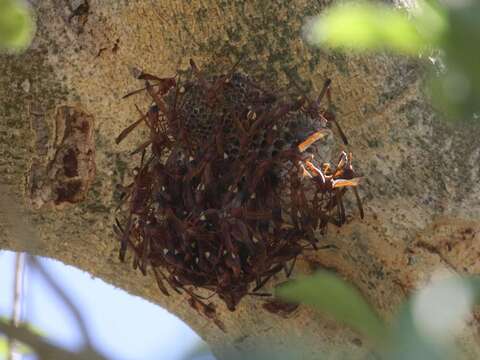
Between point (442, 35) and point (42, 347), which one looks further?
point (42, 347)

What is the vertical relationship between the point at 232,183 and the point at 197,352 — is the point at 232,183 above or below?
above

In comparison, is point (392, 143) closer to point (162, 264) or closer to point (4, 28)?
point (162, 264)

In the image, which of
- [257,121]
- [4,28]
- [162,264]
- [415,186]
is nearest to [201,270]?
[162,264]

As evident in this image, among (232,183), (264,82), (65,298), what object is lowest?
(65,298)

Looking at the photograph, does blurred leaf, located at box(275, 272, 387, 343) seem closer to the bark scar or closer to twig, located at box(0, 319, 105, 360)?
twig, located at box(0, 319, 105, 360)

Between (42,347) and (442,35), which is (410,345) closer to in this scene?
(442,35)

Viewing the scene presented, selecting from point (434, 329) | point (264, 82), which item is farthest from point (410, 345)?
point (264, 82)

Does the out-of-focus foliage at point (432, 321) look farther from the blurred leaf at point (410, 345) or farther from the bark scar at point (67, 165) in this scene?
the bark scar at point (67, 165)
